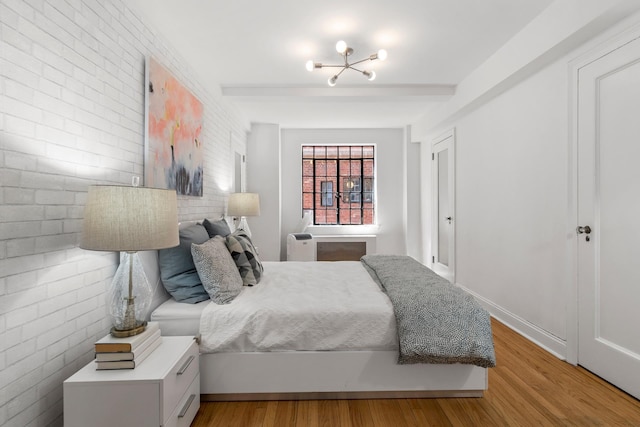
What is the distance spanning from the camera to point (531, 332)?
2.78 m

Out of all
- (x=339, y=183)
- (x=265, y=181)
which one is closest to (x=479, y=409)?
(x=265, y=181)

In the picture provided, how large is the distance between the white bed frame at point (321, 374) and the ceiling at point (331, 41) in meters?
1.84

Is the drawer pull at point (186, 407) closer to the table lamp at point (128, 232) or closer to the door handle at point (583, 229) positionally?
the table lamp at point (128, 232)

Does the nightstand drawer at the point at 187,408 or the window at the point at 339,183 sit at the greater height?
the window at the point at 339,183

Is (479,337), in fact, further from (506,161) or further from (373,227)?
(373,227)

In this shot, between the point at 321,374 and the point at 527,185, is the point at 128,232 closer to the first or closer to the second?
the point at 321,374

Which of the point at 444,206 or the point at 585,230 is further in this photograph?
the point at 444,206

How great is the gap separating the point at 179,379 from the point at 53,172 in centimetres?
110

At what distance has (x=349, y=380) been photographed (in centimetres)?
191

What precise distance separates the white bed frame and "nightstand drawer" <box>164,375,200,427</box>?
11cm

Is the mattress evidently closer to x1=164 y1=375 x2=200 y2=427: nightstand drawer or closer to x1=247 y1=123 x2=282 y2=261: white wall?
x1=164 y1=375 x2=200 y2=427: nightstand drawer

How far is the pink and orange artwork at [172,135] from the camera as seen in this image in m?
2.23

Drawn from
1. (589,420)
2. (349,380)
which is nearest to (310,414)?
(349,380)

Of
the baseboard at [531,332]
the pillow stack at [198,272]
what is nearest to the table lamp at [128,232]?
the pillow stack at [198,272]
